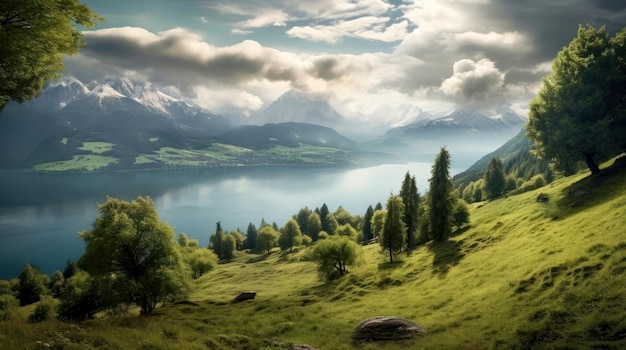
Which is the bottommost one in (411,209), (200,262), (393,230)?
(200,262)

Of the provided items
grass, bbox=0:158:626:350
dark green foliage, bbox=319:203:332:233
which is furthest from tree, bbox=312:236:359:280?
dark green foliage, bbox=319:203:332:233

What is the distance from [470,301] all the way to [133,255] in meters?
34.6

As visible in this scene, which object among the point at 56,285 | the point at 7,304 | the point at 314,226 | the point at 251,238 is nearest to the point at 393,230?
the point at 314,226

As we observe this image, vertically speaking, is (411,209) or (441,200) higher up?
(441,200)

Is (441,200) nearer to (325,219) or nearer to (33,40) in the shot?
(33,40)

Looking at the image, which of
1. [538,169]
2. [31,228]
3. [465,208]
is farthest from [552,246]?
[31,228]

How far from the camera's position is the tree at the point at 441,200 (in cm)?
5881

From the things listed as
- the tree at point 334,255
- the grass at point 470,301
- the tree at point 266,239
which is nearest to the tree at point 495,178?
the grass at point 470,301

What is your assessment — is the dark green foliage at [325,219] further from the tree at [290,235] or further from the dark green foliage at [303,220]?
the tree at [290,235]

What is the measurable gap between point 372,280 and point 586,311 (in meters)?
30.2

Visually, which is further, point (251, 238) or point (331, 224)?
point (251, 238)

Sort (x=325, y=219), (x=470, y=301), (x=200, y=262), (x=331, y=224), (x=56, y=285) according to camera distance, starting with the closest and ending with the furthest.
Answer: (x=470, y=301)
(x=200, y=262)
(x=56, y=285)
(x=331, y=224)
(x=325, y=219)

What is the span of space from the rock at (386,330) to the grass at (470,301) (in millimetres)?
985

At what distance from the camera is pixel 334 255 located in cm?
5966
